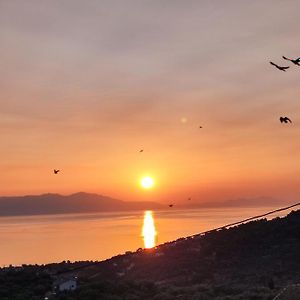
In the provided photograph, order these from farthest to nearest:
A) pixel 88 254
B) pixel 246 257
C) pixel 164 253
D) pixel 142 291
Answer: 1. pixel 88 254
2. pixel 164 253
3. pixel 246 257
4. pixel 142 291

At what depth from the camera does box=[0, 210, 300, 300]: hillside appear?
56.2 metres

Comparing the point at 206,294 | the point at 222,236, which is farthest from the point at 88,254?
the point at 206,294

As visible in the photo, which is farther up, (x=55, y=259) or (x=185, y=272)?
(x=55, y=259)

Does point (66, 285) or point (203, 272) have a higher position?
point (66, 285)

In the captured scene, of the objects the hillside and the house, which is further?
the house

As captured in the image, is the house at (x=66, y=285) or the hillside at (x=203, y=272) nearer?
the hillside at (x=203, y=272)

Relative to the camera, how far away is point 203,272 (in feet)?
253

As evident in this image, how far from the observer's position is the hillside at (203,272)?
2211 inches

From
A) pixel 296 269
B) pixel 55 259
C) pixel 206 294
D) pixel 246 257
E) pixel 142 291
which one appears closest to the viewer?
pixel 206 294

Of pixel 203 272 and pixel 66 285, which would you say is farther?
pixel 203 272

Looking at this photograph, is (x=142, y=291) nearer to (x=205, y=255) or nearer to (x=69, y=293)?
(x=69, y=293)

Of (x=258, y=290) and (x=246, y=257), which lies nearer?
(x=258, y=290)

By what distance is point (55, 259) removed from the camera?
18362cm

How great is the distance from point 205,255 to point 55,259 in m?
107
